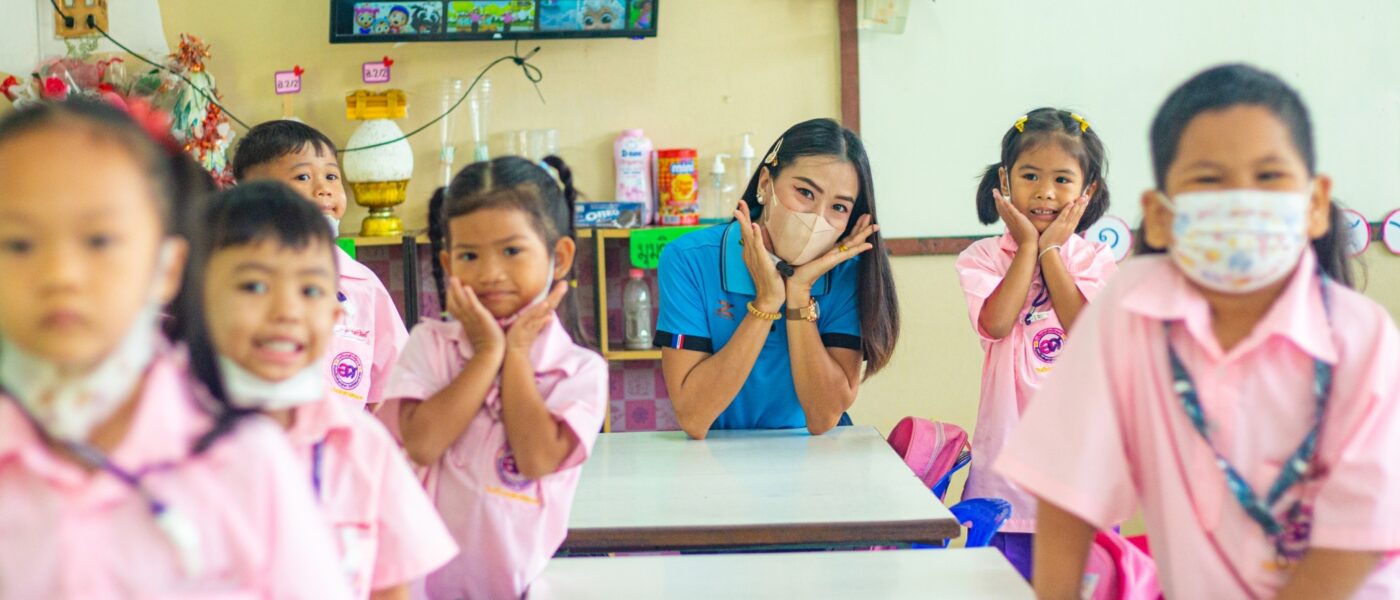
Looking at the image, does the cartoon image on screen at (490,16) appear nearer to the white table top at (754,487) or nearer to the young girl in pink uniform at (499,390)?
the white table top at (754,487)

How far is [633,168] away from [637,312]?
1.62ft

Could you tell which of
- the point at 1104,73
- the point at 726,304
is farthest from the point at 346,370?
the point at 1104,73

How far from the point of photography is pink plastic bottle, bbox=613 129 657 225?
12.4 feet

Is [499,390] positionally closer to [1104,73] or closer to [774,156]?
[774,156]

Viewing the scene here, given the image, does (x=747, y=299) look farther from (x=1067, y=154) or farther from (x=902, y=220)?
(x=902, y=220)

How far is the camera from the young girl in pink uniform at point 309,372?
1089mm

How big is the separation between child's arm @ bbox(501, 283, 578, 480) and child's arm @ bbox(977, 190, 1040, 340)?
1.16m

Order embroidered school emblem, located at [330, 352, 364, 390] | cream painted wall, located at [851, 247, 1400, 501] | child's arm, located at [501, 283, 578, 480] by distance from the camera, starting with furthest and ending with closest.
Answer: cream painted wall, located at [851, 247, 1400, 501]
embroidered school emblem, located at [330, 352, 364, 390]
child's arm, located at [501, 283, 578, 480]

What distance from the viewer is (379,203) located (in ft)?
12.5

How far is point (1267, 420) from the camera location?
120 centimetres

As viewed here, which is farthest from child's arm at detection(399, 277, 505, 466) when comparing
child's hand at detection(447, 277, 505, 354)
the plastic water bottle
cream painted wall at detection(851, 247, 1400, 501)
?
cream painted wall at detection(851, 247, 1400, 501)

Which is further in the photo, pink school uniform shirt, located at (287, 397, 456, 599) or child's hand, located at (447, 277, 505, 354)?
child's hand, located at (447, 277, 505, 354)

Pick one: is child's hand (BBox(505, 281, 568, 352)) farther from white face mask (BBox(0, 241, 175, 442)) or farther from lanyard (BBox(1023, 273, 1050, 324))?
lanyard (BBox(1023, 273, 1050, 324))

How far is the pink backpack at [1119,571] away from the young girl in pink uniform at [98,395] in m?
1.19
